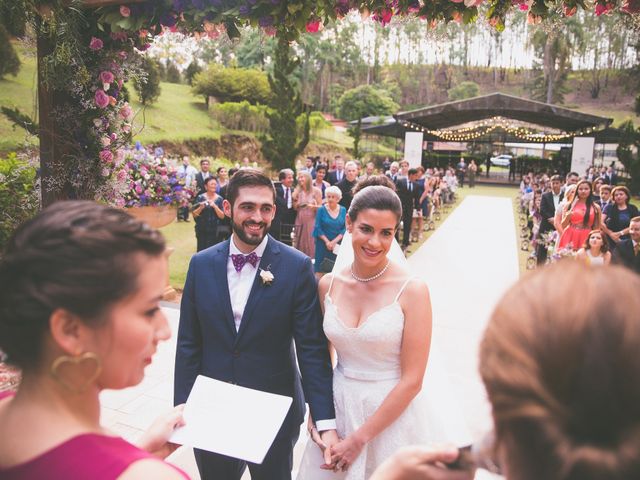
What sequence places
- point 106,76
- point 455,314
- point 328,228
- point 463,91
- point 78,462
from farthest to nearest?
point 463,91 → point 455,314 → point 328,228 → point 106,76 → point 78,462

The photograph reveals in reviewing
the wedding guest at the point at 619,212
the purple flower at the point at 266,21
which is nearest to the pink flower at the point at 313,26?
the purple flower at the point at 266,21

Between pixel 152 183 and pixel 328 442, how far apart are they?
17.2 ft

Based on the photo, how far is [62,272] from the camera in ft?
2.96

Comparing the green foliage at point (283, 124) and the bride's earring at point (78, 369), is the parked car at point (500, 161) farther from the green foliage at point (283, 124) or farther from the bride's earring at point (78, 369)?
the bride's earring at point (78, 369)

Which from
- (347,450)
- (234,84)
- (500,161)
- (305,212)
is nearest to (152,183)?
(305,212)

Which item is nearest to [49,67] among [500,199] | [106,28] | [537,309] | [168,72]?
[106,28]

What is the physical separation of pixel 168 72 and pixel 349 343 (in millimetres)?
48718

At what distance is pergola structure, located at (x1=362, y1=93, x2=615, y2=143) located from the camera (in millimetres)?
23953

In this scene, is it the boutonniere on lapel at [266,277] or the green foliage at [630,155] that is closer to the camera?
the boutonniere on lapel at [266,277]

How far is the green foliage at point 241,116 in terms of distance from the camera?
33438 millimetres

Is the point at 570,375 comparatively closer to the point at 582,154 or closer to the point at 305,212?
the point at 305,212

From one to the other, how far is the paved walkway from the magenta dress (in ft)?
2.12

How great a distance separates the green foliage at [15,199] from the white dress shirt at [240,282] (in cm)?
290

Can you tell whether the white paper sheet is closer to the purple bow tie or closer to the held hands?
the held hands
